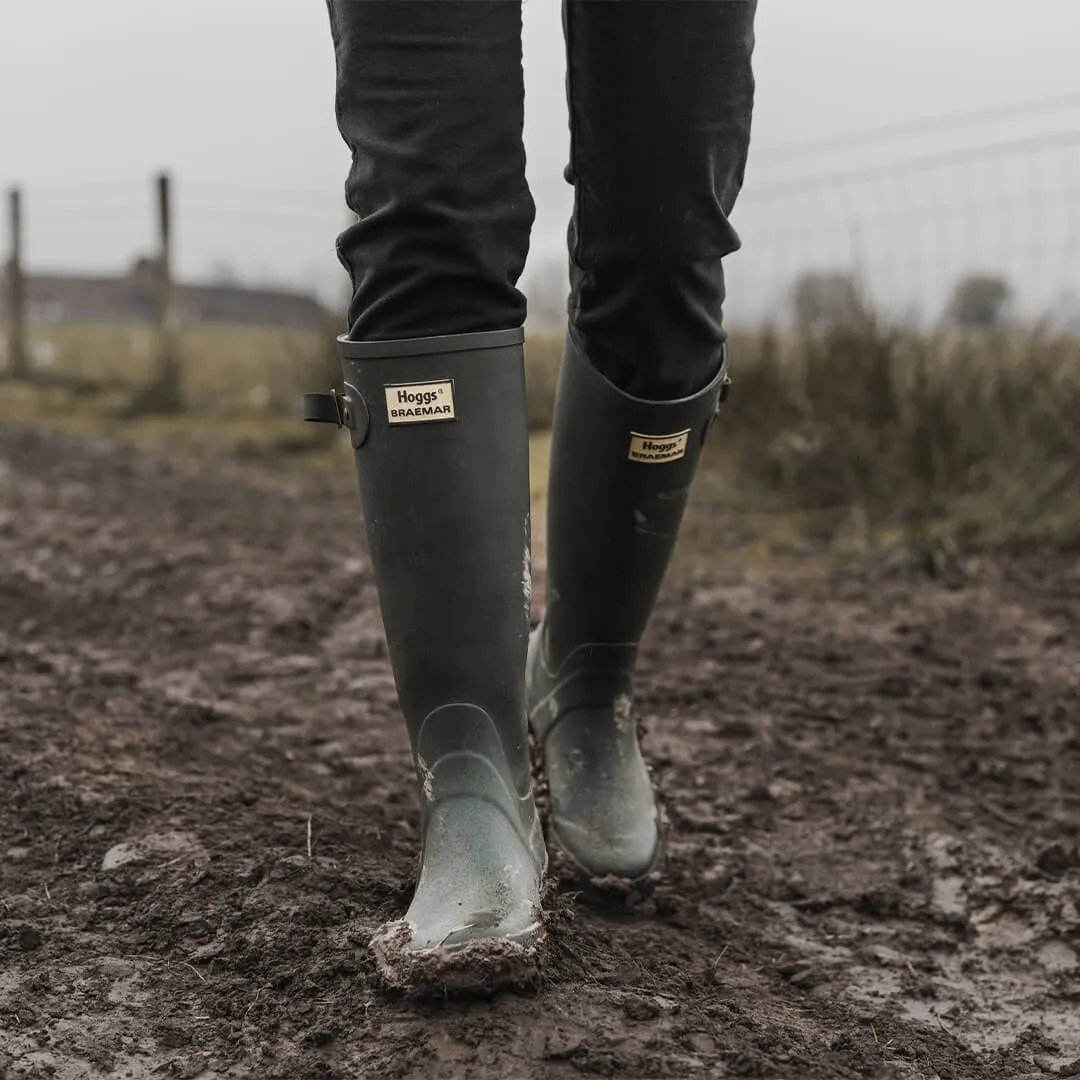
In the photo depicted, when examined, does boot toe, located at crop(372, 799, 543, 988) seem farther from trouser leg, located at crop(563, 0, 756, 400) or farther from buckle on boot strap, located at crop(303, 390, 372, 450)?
trouser leg, located at crop(563, 0, 756, 400)

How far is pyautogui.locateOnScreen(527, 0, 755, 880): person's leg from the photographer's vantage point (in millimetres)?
1314

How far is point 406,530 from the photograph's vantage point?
132 centimetres

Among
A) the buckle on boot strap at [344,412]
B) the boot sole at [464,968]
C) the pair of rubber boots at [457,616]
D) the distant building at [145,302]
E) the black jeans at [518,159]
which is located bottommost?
the distant building at [145,302]

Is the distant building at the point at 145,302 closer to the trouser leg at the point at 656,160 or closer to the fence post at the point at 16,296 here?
the fence post at the point at 16,296

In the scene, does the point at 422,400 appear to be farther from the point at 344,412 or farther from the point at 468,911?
the point at 468,911

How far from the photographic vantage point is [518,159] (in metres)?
1.26

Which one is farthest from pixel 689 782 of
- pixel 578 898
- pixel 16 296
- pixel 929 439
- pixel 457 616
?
pixel 16 296

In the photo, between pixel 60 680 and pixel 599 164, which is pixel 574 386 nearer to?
pixel 599 164

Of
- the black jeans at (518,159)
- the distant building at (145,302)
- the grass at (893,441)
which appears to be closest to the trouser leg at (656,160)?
the black jeans at (518,159)

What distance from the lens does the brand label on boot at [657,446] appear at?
153 cm

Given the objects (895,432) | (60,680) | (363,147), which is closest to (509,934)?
(363,147)

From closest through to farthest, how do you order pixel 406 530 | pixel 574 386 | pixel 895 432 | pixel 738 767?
pixel 406 530
pixel 574 386
pixel 738 767
pixel 895 432

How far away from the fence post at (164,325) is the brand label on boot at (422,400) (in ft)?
21.9

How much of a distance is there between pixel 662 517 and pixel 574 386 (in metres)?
0.18
